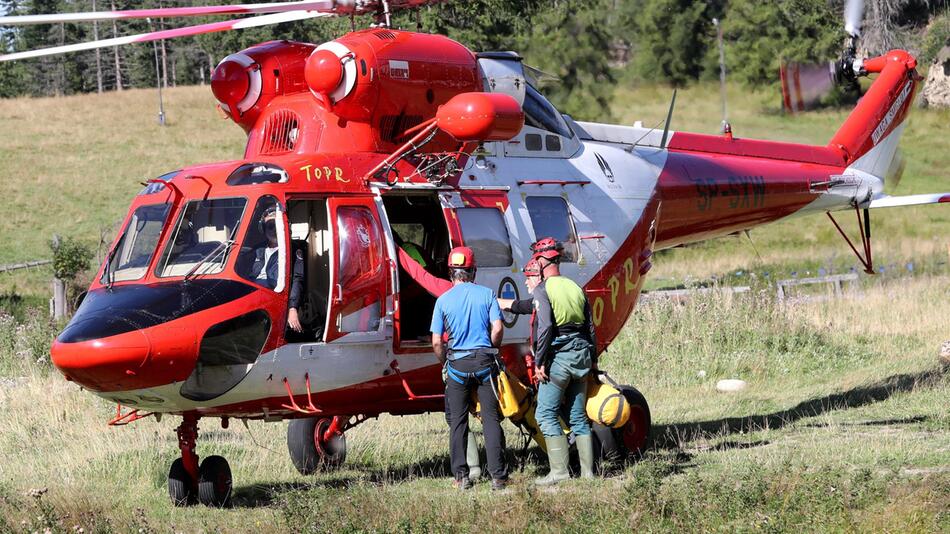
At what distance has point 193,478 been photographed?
29.9ft

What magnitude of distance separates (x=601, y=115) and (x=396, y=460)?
29.2m

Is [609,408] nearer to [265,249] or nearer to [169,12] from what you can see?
[265,249]

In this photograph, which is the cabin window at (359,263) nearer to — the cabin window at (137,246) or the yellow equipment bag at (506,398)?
the yellow equipment bag at (506,398)

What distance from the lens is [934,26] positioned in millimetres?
52500

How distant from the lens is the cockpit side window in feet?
36.6

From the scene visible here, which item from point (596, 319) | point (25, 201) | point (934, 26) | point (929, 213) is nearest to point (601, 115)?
point (929, 213)

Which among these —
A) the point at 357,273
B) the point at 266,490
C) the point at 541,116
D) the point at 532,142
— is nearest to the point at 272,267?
the point at 357,273

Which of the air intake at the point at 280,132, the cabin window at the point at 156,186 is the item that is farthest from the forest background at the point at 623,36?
the cabin window at the point at 156,186

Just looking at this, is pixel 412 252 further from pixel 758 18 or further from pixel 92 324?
pixel 758 18

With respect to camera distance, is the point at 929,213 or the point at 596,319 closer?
the point at 596,319

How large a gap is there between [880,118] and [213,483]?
10656 mm

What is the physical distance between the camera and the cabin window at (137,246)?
8.90 meters

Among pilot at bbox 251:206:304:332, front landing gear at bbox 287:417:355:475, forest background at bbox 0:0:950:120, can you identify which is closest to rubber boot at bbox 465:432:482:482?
front landing gear at bbox 287:417:355:475

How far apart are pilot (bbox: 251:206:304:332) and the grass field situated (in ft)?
4.66
